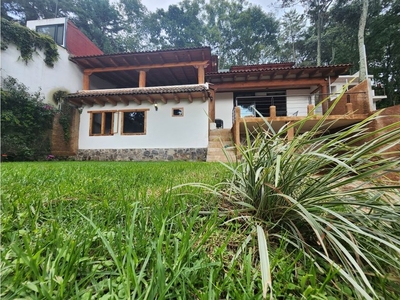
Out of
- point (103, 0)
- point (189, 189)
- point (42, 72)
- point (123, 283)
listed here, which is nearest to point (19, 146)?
point (42, 72)

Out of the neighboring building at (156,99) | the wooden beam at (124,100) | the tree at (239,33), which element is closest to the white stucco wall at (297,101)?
the neighboring building at (156,99)

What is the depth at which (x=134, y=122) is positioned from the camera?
9945 mm

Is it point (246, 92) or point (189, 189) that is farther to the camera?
point (246, 92)

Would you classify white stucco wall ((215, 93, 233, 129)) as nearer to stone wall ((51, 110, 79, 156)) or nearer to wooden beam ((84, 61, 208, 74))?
wooden beam ((84, 61, 208, 74))

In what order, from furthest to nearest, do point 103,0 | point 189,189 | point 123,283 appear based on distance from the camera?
point 103,0 < point 189,189 < point 123,283

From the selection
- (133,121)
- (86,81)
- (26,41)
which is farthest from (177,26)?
(133,121)

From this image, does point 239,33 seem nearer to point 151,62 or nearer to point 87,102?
point 151,62

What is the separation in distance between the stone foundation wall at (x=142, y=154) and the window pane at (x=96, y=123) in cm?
104

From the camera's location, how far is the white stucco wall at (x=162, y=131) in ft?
30.3

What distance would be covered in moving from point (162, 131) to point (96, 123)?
3.56 m

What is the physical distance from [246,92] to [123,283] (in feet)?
37.8

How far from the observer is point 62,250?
0.71 metres

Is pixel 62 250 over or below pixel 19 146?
below

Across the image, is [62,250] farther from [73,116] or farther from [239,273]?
[73,116]
